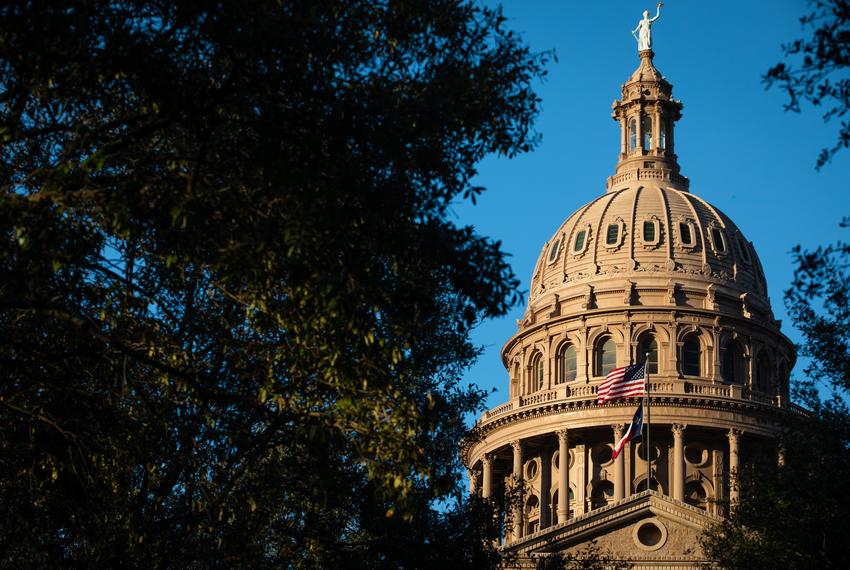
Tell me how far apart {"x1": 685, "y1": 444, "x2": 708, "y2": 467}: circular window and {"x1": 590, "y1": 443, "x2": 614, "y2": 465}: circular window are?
14.2 feet

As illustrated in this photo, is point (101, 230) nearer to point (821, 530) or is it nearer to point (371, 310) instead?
point (371, 310)

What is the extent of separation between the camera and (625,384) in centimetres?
7962

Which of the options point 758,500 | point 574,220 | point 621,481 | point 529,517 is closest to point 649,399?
point 621,481

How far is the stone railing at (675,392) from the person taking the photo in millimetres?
89688

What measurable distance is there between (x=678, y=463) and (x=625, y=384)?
10668mm

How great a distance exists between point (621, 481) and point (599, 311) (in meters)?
10.4

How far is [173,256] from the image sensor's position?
2112 centimetres

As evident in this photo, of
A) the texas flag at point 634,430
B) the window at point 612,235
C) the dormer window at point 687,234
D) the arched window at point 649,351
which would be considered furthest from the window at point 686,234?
the texas flag at point 634,430

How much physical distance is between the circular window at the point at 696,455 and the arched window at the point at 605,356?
6355mm

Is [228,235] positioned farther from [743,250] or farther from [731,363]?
[743,250]

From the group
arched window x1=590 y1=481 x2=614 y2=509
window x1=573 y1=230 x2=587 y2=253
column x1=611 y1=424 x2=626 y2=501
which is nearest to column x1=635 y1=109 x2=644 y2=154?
window x1=573 y1=230 x2=587 y2=253

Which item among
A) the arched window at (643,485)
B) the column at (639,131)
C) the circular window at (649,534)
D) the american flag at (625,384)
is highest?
the column at (639,131)

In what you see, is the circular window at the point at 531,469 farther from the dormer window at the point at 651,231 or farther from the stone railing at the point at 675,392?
the dormer window at the point at 651,231

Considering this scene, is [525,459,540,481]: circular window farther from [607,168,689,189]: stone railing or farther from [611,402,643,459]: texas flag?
[607,168,689,189]: stone railing
